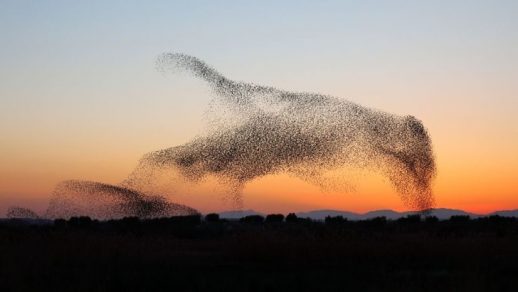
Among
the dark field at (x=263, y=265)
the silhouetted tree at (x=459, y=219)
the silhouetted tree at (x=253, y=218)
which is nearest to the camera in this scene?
the dark field at (x=263, y=265)

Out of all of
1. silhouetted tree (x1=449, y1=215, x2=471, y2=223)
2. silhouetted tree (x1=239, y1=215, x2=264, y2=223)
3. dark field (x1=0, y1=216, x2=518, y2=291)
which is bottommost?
dark field (x1=0, y1=216, x2=518, y2=291)

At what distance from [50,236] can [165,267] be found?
18.5ft

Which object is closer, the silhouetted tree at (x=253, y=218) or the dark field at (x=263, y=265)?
the dark field at (x=263, y=265)

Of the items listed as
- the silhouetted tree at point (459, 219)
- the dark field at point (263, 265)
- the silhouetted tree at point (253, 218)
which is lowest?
the dark field at point (263, 265)

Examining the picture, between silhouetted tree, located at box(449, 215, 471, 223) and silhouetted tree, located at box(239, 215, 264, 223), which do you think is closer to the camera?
silhouetted tree, located at box(449, 215, 471, 223)

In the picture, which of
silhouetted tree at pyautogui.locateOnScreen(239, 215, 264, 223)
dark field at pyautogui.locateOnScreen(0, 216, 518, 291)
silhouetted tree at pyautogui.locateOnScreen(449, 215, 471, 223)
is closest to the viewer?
dark field at pyautogui.locateOnScreen(0, 216, 518, 291)

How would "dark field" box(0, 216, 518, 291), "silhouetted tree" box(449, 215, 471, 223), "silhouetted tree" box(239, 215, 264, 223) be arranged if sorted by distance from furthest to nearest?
1. "silhouetted tree" box(239, 215, 264, 223)
2. "silhouetted tree" box(449, 215, 471, 223)
3. "dark field" box(0, 216, 518, 291)

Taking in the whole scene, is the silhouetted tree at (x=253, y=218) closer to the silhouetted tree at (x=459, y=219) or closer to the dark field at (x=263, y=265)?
the silhouetted tree at (x=459, y=219)

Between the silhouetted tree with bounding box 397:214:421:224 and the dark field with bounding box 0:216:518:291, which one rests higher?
the silhouetted tree with bounding box 397:214:421:224

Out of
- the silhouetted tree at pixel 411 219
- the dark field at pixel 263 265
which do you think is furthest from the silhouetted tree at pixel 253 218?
the dark field at pixel 263 265

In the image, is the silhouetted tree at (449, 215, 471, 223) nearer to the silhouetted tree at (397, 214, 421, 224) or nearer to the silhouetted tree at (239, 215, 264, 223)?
the silhouetted tree at (397, 214, 421, 224)

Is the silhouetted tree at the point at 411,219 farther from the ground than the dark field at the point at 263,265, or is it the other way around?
the silhouetted tree at the point at 411,219

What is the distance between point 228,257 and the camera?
83.2ft

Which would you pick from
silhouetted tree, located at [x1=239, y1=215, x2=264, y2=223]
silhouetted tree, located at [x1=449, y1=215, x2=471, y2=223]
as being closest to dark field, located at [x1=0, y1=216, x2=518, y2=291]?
silhouetted tree, located at [x1=449, y1=215, x2=471, y2=223]
